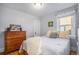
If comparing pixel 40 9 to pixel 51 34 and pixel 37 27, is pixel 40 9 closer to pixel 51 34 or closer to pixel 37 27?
pixel 37 27

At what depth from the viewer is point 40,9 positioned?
4.25ft

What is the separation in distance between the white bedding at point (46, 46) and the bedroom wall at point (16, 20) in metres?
0.11

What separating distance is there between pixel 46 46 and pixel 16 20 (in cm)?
50

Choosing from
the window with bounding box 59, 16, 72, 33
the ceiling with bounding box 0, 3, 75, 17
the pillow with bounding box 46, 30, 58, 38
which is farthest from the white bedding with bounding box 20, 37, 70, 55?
the ceiling with bounding box 0, 3, 75, 17

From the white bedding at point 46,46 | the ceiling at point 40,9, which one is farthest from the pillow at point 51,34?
the ceiling at point 40,9

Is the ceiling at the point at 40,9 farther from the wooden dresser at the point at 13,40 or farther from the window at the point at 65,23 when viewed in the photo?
the wooden dresser at the point at 13,40

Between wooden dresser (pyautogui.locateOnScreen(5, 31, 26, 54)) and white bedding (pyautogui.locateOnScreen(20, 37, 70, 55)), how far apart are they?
6 centimetres

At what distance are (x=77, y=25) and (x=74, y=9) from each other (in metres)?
0.20

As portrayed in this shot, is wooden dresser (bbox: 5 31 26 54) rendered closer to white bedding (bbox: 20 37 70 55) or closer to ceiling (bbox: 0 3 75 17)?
white bedding (bbox: 20 37 70 55)

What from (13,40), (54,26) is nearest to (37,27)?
(54,26)

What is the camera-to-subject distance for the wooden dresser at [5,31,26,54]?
124cm

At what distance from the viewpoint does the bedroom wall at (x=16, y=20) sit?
1.23m
